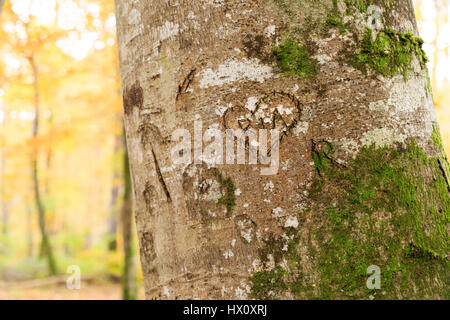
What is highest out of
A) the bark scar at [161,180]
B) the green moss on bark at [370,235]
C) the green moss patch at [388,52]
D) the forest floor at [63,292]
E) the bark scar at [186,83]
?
the green moss patch at [388,52]

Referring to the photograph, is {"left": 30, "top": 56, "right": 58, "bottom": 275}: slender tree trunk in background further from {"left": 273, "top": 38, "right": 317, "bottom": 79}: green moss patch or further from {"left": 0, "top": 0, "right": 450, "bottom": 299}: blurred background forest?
{"left": 273, "top": 38, "right": 317, "bottom": 79}: green moss patch

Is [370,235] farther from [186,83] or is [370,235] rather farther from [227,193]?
[186,83]

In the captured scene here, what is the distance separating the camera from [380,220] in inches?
35.8

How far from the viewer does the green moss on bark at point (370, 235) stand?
88cm

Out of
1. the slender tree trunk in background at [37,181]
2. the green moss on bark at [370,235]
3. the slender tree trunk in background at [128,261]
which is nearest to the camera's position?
the green moss on bark at [370,235]

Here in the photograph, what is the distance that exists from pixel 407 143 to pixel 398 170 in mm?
88

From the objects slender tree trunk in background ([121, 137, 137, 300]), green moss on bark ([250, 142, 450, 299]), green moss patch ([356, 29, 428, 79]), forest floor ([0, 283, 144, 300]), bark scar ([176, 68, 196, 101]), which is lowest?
forest floor ([0, 283, 144, 300])

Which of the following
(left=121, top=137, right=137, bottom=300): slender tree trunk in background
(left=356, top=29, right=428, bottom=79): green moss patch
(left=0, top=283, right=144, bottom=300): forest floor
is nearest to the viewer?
(left=356, top=29, right=428, bottom=79): green moss patch

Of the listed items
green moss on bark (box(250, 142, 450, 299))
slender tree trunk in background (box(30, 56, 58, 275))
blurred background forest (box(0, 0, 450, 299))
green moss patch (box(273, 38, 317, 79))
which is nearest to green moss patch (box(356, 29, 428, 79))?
green moss patch (box(273, 38, 317, 79))

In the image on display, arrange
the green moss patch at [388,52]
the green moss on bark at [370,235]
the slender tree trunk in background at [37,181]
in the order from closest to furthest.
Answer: the green moss on bark at [370,235] < the green moss patch at [388,52] < the slender tree trunk in background at [37,181]

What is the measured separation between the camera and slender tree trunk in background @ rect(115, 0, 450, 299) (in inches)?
35.6

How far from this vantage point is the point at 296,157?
949mm

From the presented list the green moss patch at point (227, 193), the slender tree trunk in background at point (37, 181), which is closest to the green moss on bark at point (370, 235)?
the green moss patch at point (227, 193)

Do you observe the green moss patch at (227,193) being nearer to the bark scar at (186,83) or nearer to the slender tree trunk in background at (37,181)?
the bark scar at (186,83)
